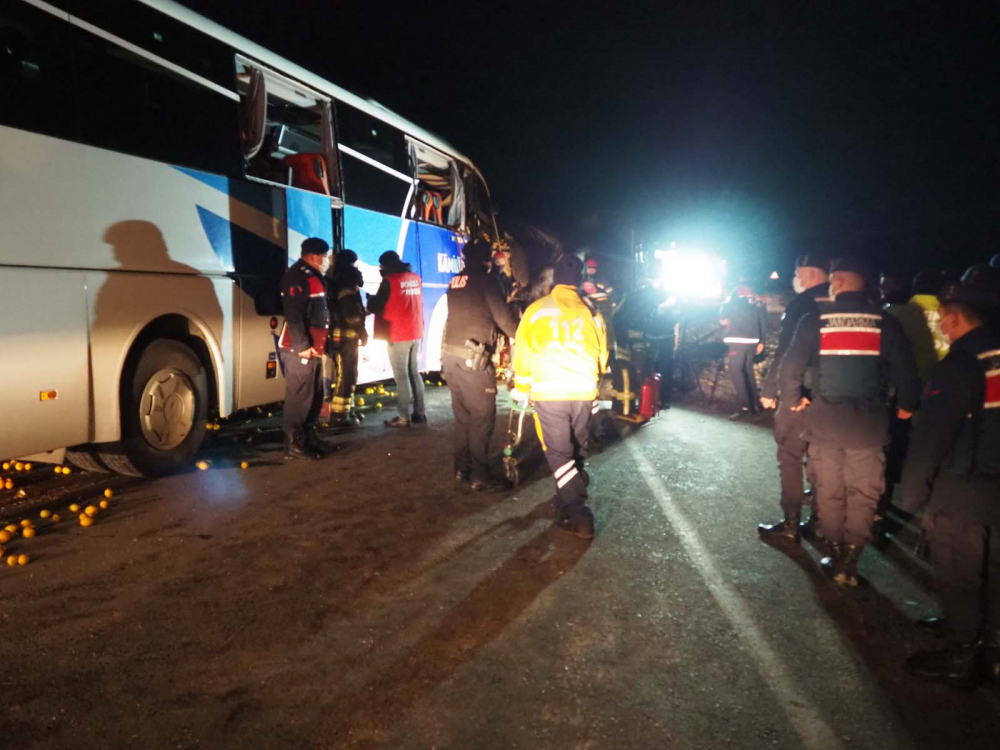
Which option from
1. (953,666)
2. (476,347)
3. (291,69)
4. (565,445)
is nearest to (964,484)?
(953,666)

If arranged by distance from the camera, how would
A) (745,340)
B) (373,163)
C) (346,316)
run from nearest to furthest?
(346,316) → (373,163) → (745,340)

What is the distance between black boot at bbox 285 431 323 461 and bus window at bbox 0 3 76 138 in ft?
9.88

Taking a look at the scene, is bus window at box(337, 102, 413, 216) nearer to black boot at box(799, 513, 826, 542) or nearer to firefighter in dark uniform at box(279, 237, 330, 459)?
firefighter in dark uniform at box(279, 237, 330, 459)

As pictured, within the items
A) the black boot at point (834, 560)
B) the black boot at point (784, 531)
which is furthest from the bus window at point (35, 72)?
the black boot at point (834, 560)

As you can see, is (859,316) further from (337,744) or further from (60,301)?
(60,301)

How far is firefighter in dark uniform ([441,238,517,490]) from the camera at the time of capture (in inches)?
206

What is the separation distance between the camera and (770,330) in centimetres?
998

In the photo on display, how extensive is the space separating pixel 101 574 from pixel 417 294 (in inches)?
174

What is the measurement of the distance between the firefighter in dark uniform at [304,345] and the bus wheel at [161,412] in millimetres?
755

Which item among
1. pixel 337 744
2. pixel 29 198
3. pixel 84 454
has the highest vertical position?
pixel 29 198

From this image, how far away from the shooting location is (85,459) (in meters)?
5.18

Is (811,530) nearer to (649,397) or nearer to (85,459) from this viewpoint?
(649,397)

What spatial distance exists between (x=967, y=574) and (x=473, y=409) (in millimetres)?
3385

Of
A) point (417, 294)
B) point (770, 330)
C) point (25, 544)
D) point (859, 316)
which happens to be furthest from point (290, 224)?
point (770, 330)
